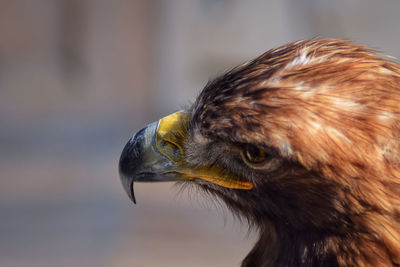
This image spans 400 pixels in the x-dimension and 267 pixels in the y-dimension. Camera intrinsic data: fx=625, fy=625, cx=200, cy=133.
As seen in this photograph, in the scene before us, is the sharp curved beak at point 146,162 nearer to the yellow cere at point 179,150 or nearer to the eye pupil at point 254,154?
the yellow cere at point 179,150

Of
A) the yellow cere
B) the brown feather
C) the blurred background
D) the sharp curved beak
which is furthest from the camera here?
the blurred background

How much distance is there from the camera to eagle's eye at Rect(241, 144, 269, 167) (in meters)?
2.14

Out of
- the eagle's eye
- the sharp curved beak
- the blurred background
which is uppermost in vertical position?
the eagle's eye

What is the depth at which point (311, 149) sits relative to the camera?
6.70 ft

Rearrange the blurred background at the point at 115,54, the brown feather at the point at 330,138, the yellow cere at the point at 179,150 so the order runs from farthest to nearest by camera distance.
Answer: the blurred background at the point at 115,54 < the yellow cere at the point at 179,150 < the brown feather at the point at 330,138

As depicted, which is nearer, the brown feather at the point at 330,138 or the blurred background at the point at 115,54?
the brown feather at the point at 330,138

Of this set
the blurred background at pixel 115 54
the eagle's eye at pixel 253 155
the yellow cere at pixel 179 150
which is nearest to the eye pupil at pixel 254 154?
Result: the eagle's eye at pixel 253 155

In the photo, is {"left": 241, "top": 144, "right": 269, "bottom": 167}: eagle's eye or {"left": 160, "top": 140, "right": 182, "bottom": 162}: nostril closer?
{"left": 241, "top": 144, "right": 269, "bottom": 167}: eagle's eye

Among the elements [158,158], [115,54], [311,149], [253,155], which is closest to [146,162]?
[158,158]

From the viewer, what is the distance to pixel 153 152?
2516 mm

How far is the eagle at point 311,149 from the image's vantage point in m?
2.05

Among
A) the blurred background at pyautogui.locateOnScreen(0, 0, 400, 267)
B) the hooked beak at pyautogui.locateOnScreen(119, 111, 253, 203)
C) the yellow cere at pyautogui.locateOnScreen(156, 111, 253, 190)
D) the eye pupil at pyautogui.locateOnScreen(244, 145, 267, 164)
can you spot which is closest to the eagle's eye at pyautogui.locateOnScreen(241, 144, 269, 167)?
the eye pupil at pyautogui.locateOnScreen(244, 145, 267, 164)

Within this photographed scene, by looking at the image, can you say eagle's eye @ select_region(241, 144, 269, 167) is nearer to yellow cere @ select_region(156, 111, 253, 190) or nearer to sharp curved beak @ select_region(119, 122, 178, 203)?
yellow cere @ select_region(156, 111, 253, 190)

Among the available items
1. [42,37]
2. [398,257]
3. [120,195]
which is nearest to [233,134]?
[398,257]
